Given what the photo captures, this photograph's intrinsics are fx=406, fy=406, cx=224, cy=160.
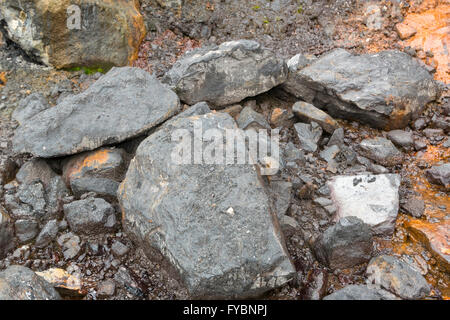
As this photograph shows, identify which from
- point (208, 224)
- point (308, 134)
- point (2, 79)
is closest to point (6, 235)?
point (208, 224)

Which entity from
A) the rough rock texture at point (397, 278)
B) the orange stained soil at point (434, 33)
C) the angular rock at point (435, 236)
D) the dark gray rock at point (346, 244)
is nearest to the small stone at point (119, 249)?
the dark gray rock at point (346, 244)

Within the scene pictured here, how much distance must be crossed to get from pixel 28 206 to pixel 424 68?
177 inches

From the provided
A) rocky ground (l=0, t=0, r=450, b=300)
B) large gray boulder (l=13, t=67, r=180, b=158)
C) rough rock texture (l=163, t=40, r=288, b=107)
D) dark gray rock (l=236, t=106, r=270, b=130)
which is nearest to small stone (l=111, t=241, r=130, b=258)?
rocky ground (l=0, t=0, r=450, b=300)

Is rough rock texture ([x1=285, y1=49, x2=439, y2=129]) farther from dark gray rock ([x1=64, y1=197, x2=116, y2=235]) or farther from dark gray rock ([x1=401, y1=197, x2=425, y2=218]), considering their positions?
dark gray rock ([x1=64, y1=197, x2=116, y2=235])

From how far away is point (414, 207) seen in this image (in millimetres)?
3643

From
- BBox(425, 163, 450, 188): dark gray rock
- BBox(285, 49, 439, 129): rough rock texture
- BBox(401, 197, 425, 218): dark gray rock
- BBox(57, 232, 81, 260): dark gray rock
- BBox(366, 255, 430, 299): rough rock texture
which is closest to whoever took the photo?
BBox(366, 255, 430, 299): rough rock texture

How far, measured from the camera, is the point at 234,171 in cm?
305

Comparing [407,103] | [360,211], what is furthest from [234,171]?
[407,103]

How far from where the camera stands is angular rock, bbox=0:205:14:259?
3.31 meters

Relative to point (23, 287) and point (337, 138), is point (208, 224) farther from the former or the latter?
point (337, 138)

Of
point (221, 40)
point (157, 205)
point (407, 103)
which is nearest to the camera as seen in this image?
point (157, 205)

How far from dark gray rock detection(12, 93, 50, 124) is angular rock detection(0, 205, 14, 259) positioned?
132 centimetres

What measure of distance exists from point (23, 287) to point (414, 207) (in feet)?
10.5
